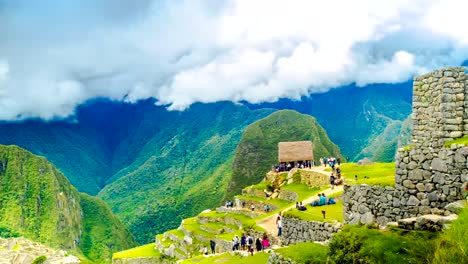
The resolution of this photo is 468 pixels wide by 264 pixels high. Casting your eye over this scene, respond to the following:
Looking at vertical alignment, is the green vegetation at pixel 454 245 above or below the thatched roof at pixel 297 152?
below

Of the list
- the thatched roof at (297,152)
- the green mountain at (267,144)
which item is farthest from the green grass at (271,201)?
the green mountain at (267,144)

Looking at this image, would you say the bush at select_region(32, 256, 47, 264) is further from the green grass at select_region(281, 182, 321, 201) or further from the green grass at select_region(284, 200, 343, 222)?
the green grass at select_region(284, 200, 343, 222)

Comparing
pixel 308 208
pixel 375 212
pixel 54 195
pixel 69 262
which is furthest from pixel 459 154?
pixel 54 195

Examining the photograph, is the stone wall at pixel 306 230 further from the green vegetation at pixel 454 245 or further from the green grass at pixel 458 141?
the green vegetation at pixel 454 245

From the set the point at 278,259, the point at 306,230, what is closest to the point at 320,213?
the point at 306,230

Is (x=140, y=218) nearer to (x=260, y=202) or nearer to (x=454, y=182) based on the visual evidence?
Answer: (x=260, y=202)

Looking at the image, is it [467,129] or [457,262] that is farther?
[467,129]

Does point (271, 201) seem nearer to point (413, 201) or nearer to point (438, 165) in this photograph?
point (413, 201)
